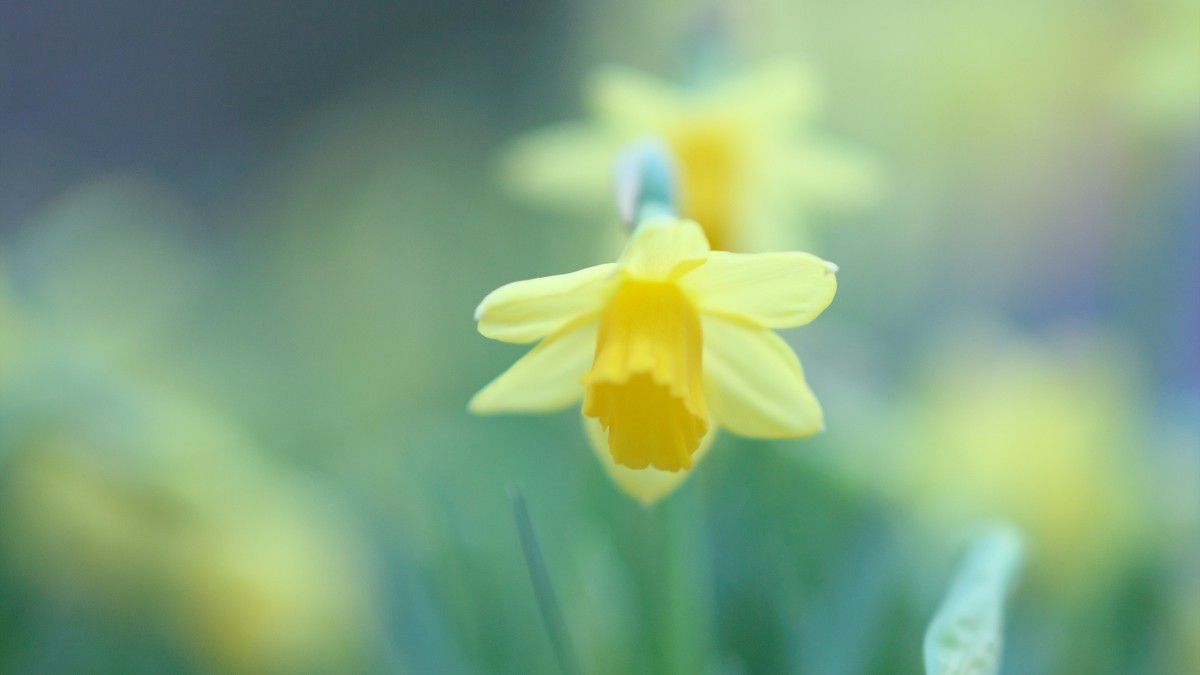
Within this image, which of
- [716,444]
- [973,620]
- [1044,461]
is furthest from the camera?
[716,444]

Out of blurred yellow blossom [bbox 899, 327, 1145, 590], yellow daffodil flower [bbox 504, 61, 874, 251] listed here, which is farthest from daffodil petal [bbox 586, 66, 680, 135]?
blurred yellow blossom [bbox 899, 327, 1145, 590]

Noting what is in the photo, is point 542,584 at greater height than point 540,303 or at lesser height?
lesser

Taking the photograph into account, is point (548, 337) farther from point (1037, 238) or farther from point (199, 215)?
point (199, 215)

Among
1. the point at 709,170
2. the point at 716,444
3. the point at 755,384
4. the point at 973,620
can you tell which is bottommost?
the point at 973,620

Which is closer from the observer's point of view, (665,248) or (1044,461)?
(665,248)

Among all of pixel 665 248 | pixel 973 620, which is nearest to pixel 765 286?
pixel 665 248

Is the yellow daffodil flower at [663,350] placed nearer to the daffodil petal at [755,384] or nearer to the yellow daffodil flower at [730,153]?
the daffodil petal at [755,384]

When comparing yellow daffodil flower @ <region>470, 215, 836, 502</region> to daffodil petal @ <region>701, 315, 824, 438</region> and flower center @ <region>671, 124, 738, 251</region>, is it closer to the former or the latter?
daffodil petal @ <region>701, 315, 824, 438</region>

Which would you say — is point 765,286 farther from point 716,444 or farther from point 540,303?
point 716,444
